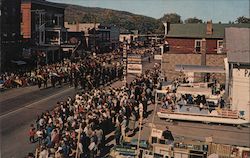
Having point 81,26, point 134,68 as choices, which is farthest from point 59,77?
point 81,26

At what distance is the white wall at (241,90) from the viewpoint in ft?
87.0

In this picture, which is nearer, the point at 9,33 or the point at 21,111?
the point at 21,111

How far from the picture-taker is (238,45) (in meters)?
27.9

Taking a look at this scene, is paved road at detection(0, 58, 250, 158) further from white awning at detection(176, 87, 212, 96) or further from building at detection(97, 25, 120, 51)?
building at detection(97, 25, 120, 51)

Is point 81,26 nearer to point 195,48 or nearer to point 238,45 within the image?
point 195,48

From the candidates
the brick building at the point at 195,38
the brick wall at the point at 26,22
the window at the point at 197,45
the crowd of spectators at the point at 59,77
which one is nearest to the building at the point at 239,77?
the crowd of spectators at the point at 59,77

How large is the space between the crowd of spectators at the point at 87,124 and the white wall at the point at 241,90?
6.54 metres

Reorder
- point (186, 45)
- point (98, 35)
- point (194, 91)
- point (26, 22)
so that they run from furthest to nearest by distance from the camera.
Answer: point (98, 35)
point (26, 22)
point (186, 45)
point (194, 91)

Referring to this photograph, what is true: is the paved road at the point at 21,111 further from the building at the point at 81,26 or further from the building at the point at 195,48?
the building at the point at 81,26

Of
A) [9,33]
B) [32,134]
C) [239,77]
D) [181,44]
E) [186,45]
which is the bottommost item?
[32,134]

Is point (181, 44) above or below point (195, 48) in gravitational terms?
above

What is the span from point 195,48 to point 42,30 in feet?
84.0

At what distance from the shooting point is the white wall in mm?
26516

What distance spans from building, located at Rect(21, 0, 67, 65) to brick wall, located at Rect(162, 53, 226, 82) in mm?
18431
